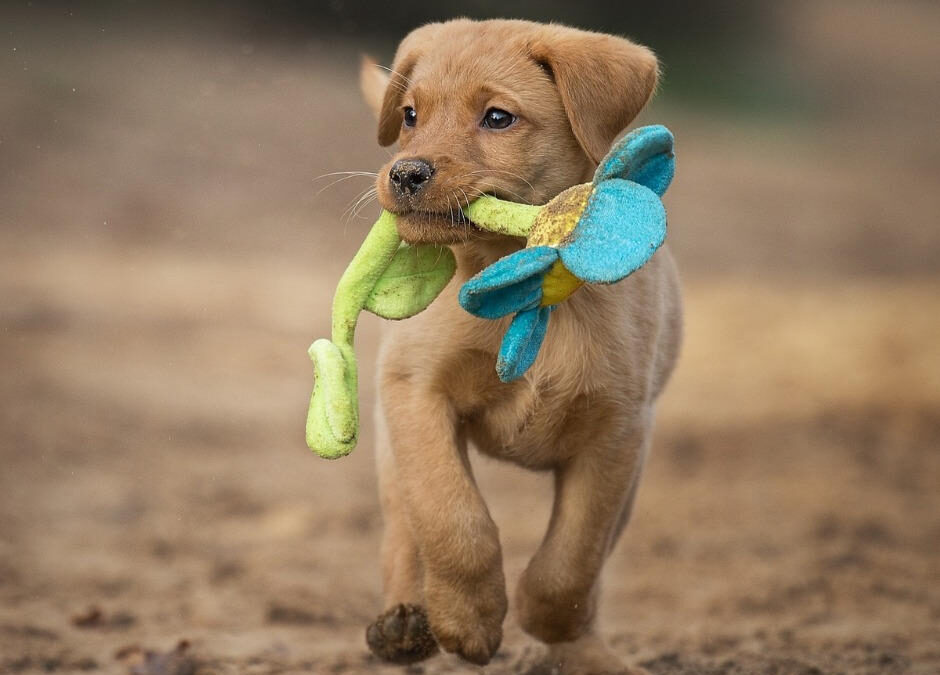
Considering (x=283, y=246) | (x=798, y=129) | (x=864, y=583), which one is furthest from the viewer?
(x=798, y=129)

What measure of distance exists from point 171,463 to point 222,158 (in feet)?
26.0

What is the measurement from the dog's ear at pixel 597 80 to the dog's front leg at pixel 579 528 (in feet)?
2.99

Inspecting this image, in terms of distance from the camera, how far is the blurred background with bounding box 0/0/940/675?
5727mm

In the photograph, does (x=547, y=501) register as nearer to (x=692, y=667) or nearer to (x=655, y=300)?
(x=692, y=667)

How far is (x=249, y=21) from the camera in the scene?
20406 millimetres

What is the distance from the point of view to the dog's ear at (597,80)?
3938 mm

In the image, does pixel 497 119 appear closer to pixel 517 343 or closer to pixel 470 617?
pixel 517 343

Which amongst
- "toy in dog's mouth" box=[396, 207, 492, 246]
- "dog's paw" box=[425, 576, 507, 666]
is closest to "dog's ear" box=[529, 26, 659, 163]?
"toy in dog's mouth" box=[396, 207, 492, 246]

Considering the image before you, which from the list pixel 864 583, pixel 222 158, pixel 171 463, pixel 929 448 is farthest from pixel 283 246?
pixel 864 583

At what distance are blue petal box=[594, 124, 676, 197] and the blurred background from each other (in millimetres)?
2062

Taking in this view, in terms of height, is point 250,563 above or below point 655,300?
below

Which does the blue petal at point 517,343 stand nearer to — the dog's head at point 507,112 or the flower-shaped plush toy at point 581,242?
the flower-shaped plush toy at point 581,242

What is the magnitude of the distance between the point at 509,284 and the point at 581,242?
21cm

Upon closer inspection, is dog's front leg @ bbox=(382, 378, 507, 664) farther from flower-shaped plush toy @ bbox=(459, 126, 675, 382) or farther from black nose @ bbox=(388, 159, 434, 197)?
black nose @ bbox=(388, 159, 434, 197)
